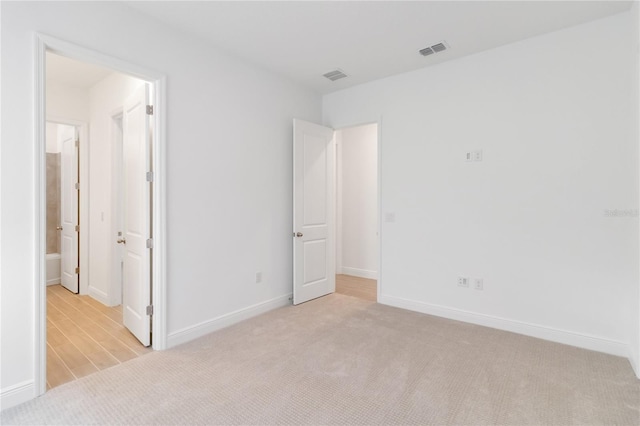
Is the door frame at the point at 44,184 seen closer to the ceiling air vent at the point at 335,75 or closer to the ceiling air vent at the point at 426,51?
the ceiling air vent at the point at 335,75

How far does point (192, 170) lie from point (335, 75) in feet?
6.99

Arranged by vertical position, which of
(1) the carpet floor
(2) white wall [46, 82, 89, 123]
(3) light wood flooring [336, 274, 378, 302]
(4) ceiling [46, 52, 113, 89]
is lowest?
Result: (1) the carpet floor

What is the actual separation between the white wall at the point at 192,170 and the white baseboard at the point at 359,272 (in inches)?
80.1

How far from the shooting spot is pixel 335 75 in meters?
4.07

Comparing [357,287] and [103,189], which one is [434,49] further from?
[103,189]

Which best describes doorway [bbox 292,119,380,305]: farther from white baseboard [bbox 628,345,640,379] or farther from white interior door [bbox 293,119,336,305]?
white baseboard [bbox 628,345,640,379]

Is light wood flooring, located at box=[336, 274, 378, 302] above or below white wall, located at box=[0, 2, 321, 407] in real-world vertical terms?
below

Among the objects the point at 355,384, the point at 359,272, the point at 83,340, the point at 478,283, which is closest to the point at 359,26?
the point at 478,283

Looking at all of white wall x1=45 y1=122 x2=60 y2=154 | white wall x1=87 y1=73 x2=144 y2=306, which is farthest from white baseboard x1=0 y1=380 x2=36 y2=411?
white wall x1=45 y1=122 x2=60 y2=154

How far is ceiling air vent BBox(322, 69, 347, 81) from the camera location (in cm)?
397

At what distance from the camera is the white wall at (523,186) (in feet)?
9.27

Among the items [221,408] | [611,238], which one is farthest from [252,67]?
[611,238]

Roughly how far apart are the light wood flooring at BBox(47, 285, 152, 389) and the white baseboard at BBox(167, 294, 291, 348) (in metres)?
0.24

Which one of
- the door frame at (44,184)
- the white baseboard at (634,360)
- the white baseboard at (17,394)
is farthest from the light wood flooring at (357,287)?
the white baseboard at (17,394)
